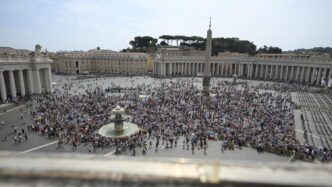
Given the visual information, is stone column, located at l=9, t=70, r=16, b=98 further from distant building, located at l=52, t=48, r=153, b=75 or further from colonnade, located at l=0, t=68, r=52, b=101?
distant building, located at l=52, t=48, r=153, b=75

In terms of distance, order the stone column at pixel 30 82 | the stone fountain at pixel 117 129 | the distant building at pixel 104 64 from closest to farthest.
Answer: the stone fountain at pixel 117 129 < the stone column at pixel 30 82 < the distant building at pixel 104 64

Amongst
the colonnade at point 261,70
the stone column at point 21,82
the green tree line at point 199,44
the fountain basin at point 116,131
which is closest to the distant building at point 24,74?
the stone column at point 21,82

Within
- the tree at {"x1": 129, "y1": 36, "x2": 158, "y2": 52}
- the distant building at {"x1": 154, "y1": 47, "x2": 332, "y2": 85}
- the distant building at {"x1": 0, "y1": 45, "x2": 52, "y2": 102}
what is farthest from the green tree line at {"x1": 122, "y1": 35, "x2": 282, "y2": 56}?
the distant building at {"x1": 0, "y1": 45, "x2": 52, "y2": 102}

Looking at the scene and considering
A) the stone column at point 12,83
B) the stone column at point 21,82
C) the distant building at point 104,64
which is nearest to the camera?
the stone column at point 12,83

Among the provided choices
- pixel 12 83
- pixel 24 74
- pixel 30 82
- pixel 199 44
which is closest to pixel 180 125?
pixel 12 83

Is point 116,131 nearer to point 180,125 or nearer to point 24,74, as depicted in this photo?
point 180,125

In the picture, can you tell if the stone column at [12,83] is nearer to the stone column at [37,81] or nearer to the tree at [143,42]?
the stone column at [37,81]

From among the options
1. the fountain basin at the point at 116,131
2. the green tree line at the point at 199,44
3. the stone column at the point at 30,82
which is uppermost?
the green tree line at the point at 199,44

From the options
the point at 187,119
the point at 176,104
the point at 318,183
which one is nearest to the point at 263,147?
the point at 187,119
